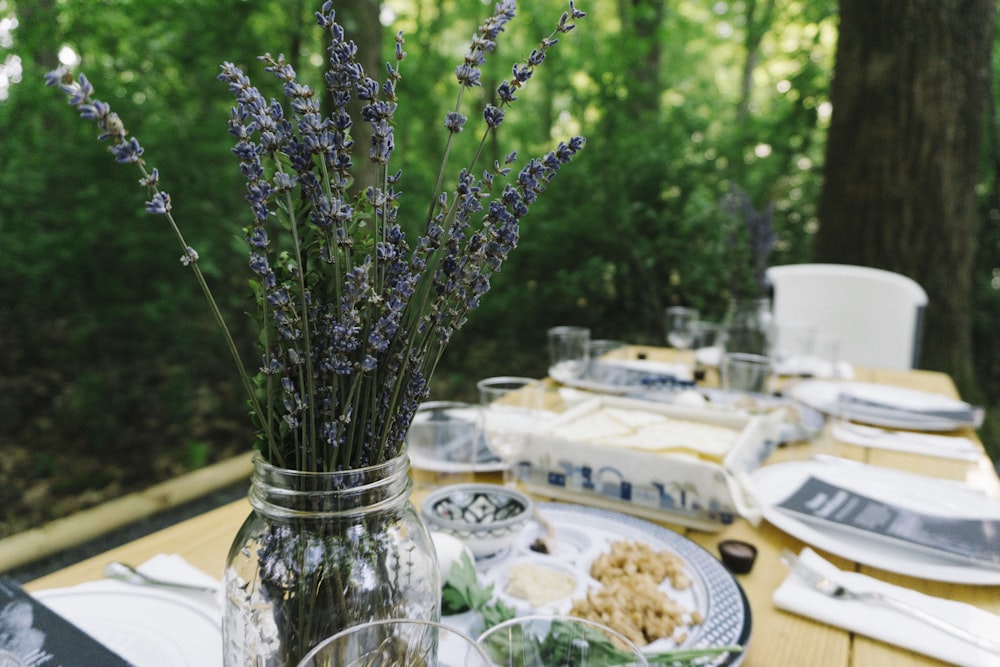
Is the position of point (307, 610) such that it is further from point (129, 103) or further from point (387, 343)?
point (129, 103)

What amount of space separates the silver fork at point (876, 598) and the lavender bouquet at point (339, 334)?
1.82ft

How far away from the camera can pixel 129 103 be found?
336 cm

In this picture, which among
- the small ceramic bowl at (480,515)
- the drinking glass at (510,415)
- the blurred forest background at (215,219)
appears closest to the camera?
the small ceramic bowl at (480,515)

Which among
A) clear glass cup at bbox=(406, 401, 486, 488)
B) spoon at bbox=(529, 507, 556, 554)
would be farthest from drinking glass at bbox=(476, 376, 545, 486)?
spoon at bbox=(529, 507, 556, 554)

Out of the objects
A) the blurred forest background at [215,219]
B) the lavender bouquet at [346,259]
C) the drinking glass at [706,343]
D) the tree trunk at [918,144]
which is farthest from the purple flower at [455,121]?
the tree trunk at [918,144]

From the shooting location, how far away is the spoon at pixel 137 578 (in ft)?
2.59

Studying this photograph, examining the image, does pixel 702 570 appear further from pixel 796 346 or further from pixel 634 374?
pixel 796 346

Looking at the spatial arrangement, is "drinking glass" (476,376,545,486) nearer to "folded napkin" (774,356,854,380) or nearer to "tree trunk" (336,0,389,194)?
"folded napkin" (774,356,854,380)

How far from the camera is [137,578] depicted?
2.66ft

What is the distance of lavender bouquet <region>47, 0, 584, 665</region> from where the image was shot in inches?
18.2

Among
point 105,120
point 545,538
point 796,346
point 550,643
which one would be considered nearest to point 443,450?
point 545,538

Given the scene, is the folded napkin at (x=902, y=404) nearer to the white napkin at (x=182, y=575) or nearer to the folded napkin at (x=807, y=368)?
the folded napkin at (x=807, y=368)

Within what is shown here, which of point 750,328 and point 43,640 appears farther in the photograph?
point 750,328

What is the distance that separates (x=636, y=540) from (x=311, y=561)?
55 cm
